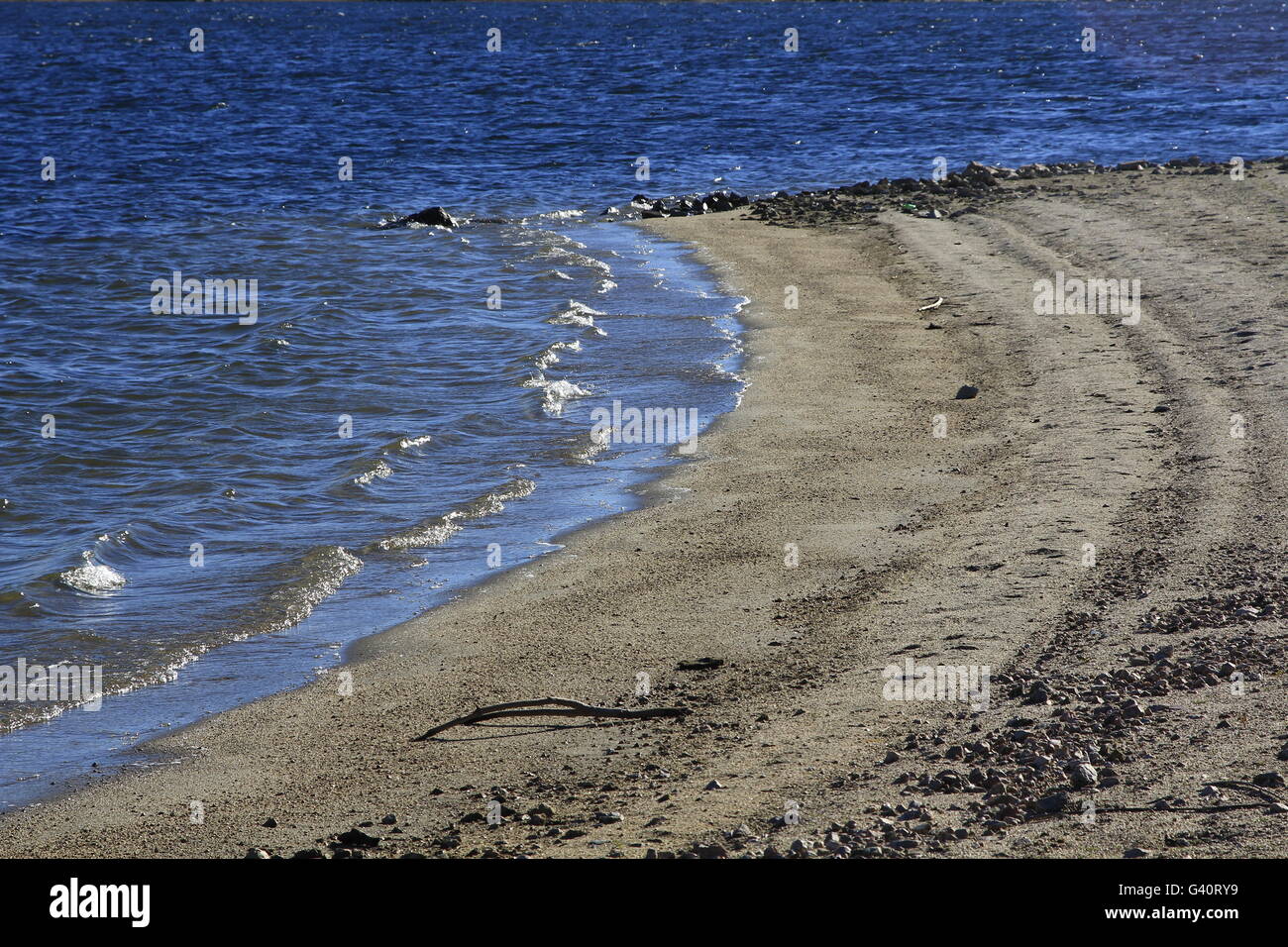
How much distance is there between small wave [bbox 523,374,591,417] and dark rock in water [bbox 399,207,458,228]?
12014 millimetres

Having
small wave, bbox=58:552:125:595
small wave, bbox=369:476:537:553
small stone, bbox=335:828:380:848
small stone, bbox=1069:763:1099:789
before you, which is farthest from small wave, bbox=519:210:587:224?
small stone, bbox=1069:763:1099:789

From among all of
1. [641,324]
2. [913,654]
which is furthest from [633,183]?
→ [913,654]

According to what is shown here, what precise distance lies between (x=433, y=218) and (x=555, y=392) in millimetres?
13004

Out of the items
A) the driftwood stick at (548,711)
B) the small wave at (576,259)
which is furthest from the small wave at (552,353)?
the driftwood stick at (548,711)

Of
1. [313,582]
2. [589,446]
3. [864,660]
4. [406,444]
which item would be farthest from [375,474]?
[864,660]

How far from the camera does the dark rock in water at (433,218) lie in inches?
1004

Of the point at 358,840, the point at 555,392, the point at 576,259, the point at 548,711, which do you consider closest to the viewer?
the point at 358,840

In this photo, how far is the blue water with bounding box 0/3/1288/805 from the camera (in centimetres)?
866

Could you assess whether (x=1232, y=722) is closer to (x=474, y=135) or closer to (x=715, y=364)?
(x=715, y=364)

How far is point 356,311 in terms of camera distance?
1823cm

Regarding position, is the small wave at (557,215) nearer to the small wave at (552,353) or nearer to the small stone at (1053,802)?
the small wave at (552,353)

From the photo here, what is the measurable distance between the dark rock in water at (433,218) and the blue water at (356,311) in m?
0.66

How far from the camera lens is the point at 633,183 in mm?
30375

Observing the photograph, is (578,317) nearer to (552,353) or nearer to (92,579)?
(552,353)
